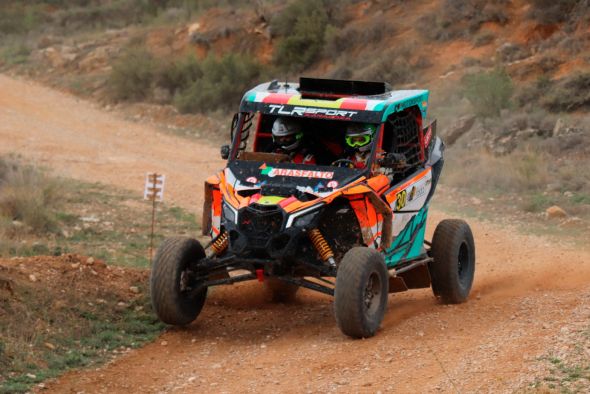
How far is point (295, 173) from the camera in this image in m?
9.70

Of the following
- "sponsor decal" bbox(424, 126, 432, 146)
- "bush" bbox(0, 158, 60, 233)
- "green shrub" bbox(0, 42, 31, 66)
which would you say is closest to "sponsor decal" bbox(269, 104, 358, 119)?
"sponsor decal" bbox(424, 126, 432, 146)

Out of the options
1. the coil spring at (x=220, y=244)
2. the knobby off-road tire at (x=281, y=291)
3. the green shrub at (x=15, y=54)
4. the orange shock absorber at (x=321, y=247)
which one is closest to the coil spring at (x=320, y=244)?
the orange shock absorber at (x=321, y=247)

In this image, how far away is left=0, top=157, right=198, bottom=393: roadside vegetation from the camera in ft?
29.1

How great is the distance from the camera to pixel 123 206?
16.9 metres

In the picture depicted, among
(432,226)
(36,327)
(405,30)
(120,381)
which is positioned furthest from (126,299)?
(405,30)

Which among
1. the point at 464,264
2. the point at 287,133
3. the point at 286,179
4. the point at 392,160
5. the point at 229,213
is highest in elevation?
the point at 287,133

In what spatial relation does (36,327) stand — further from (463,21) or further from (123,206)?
(463,21)

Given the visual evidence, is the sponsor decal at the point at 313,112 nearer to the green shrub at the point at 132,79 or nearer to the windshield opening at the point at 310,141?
the windshield opening at the point at 310,141

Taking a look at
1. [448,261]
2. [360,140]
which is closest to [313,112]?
[360,140]

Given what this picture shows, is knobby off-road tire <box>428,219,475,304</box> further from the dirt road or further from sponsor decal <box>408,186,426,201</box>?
sponsor decal <box>408,186,426,201</box>

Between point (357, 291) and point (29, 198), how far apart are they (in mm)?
7442

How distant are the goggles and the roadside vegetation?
255 centimetres

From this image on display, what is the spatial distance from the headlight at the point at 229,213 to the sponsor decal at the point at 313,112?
1196 millimetres

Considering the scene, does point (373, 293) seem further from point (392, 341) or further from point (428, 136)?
point (428, 136)
